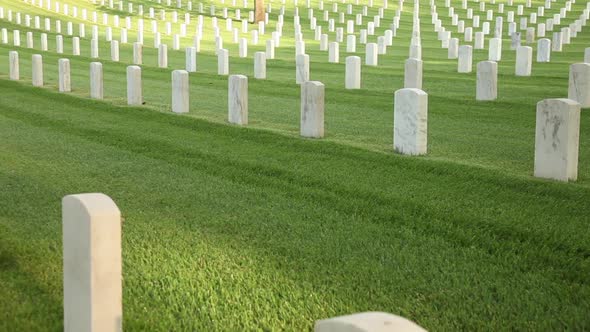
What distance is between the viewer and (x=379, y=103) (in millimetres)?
15023

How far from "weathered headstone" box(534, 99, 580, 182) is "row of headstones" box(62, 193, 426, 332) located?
17.0 ft

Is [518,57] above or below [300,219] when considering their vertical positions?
above

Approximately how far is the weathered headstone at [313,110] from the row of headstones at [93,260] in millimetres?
7205

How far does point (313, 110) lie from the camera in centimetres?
1109

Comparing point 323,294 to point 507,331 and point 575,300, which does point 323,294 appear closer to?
point 507,331

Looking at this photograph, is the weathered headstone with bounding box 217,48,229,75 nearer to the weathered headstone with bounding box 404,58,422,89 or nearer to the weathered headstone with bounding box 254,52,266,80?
the weathered headstone with bounding box 254,52,266,80

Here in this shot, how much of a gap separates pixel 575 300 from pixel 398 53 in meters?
22.9

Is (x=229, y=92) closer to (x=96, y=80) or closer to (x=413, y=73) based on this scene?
(x=413, y=73)

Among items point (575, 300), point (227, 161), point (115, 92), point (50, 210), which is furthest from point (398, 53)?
point (575, 300)

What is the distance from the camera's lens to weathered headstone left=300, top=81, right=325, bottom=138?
11039 millimetres

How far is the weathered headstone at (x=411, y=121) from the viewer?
9.34 metres

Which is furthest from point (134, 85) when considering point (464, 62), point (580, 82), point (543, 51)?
point (543, 51)

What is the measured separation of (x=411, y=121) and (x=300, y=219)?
2914 millimetres

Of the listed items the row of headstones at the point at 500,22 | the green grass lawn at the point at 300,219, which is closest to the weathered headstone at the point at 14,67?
the green grass lawn at the point at 300,219
